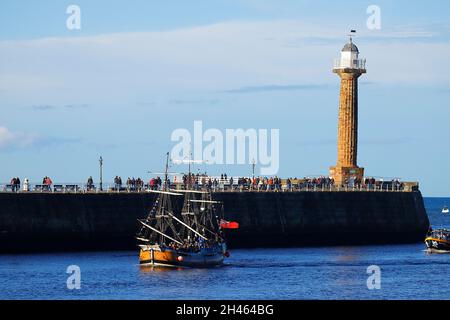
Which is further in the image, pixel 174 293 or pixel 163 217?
pixel 163 217

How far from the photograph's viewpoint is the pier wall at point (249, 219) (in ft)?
358

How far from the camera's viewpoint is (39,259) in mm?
101625

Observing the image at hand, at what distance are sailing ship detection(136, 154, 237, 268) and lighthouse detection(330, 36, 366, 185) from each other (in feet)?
66.6

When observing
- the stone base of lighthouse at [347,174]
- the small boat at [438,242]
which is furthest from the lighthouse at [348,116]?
the small boat at [438,242]

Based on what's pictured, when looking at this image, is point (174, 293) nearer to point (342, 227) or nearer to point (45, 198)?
point (45, 198)

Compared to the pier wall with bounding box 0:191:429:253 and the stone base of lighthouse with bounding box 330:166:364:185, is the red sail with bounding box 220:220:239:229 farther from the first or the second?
the stone base of lighthouse with bounding box 330:166:364:185

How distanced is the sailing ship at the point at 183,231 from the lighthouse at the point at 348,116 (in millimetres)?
20307

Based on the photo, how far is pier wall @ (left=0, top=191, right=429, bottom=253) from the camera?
109 m

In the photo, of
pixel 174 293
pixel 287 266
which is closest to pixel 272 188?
pixel 287 266

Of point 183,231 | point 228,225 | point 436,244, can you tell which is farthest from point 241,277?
point 436,244

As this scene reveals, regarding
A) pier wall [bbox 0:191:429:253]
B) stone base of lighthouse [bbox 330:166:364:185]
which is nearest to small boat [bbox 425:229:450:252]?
pier wall [bbox 0:191:429:253]

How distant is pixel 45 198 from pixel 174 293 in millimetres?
29509

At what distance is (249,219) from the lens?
398 feet

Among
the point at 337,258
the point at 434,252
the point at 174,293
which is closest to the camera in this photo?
the point at 174,293
